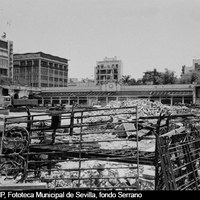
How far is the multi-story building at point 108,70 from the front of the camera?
357ft

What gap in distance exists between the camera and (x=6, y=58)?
71.8 metres

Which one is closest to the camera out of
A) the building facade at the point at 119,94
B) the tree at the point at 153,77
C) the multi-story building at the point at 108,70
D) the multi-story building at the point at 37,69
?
the building facade at the point at 119,94

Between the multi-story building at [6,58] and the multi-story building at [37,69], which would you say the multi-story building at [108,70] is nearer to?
the multi-story building at [37,69]

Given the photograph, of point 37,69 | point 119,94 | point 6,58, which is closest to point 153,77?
point 119,94

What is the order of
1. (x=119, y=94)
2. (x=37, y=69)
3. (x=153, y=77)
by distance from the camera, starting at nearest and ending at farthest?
(x=119, y=94)
(x=153, y=77)
(x=37, y=69)

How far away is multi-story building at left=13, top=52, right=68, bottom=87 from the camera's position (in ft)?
285

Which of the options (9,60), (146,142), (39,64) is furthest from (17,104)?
(39,64)

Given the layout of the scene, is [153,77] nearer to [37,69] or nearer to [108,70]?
[108,70]

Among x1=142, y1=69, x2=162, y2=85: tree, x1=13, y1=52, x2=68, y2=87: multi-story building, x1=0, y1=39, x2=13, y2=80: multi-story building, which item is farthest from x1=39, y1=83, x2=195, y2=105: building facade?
x1=142, y1=69, x2=162, y2=85: tree

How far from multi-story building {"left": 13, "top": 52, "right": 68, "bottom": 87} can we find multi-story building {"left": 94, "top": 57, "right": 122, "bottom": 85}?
68.8ft

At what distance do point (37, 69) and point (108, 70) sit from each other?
3183 centimetres

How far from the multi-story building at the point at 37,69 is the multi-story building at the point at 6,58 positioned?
34.6 feet

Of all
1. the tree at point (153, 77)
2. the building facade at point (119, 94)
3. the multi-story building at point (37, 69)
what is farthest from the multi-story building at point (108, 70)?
the building facade at point (119, 94)

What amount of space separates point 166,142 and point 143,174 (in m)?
3.11
